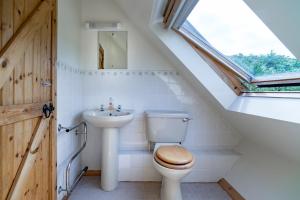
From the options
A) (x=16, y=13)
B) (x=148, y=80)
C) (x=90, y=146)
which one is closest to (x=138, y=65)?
(x=148, y=80)

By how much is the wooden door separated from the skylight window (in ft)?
3.64

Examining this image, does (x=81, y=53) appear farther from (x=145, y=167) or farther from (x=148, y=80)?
(x=145, y=167)

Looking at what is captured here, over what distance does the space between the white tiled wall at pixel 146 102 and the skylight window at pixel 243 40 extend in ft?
2.25

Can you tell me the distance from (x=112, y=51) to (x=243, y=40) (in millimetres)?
1448

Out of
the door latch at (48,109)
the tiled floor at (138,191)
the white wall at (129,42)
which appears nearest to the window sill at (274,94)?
the white wall at (129,42)

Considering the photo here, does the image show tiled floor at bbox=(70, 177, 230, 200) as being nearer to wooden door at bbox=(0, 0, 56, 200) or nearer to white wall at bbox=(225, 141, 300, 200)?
white wall at bbox=(225, 141, 300, 200)

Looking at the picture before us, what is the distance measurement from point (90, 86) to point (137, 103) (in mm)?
605

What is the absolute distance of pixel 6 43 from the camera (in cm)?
91

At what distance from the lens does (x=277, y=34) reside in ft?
2.92

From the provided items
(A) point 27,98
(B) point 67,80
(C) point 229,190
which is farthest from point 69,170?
(C) point 229,190

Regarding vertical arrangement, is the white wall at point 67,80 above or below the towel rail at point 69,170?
above

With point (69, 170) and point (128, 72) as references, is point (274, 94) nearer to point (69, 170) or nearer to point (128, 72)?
point (128, 72)

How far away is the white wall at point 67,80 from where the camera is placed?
5.48ft

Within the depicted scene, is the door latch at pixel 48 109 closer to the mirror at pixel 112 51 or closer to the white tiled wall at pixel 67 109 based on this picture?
the white tiled wall at pixel 67 109
